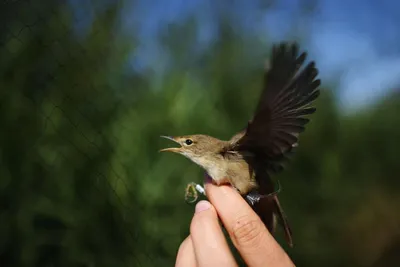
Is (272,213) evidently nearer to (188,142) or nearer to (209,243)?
(188,142)

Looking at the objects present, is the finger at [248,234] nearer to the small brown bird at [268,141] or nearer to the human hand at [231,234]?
the human hand at [231,234]

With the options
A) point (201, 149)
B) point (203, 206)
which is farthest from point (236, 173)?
point (203, 206)

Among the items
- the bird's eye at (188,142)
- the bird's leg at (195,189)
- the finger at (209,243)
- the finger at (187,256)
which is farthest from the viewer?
the bird's eye at (188,142)

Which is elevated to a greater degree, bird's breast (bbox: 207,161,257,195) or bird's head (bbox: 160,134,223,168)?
bird's head (bbox: 160,134,223,168)

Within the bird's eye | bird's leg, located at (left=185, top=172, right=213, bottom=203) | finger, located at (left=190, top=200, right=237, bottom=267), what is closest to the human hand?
finger, located at (left=190, top=200, right=237, bottom=267)

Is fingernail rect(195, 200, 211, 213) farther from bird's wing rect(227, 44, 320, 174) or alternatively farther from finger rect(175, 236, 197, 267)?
bird's wing rect(227, 44, 320, 174)

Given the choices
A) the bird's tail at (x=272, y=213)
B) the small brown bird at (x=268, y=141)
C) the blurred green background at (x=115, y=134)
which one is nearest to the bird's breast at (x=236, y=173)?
the small brown bird at (x=268, y=141)
